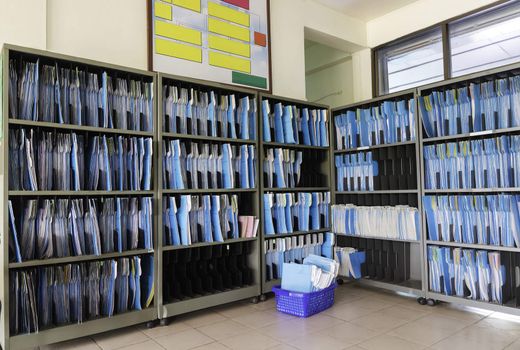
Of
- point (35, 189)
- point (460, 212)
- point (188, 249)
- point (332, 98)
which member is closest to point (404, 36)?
point (332, 98)

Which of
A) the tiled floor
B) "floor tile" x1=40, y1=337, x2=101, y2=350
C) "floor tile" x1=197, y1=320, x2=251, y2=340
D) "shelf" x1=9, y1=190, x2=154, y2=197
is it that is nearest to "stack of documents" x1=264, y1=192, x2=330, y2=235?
the tiled floor

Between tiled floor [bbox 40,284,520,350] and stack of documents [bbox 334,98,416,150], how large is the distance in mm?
1499

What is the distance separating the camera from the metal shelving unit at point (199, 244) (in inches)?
111

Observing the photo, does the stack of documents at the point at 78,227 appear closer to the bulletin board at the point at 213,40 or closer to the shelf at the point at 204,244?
the shelf at the point at 204,244

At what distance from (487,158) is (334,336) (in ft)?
5.82

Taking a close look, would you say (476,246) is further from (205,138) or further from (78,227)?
(78,227)

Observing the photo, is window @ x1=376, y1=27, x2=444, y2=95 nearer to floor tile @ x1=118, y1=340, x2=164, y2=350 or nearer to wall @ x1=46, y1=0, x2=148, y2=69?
wall @ x1=46, y1=0, x2=148, y2=69

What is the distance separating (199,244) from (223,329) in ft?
2.13

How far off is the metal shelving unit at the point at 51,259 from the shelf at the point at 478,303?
2238 mm

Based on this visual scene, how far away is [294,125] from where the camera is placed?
3.76 metres

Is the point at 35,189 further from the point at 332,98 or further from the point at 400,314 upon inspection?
the point at 332,98

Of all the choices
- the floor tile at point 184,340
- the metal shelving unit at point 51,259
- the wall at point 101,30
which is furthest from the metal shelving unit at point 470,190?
the wall at point 101,30

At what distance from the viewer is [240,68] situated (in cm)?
383

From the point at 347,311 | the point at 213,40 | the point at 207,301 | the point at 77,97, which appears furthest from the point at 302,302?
the point at 213,40
